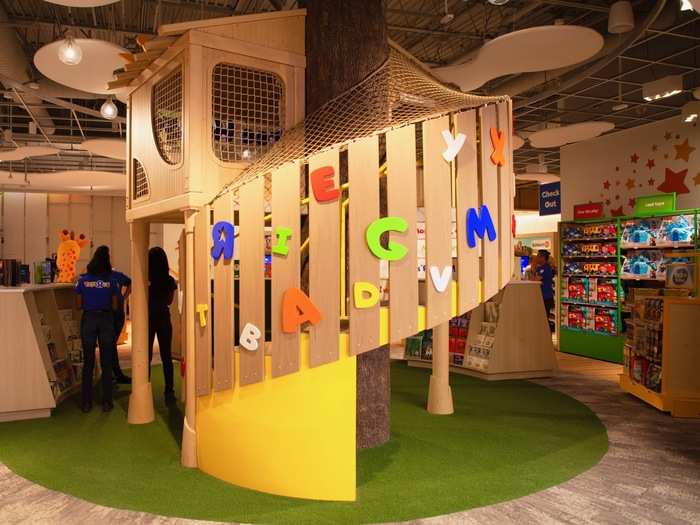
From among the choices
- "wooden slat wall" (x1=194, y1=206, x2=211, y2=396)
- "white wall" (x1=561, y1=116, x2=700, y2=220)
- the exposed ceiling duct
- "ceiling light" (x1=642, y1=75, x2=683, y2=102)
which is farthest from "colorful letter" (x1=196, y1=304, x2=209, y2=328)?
"white wall" (x1=561, y1=116, x2=700, y2=220)

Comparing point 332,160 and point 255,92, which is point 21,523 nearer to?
point 332,160

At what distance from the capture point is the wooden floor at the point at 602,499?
3336 mm

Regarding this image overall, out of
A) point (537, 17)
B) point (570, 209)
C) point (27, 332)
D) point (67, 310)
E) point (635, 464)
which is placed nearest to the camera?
point (635, 464)

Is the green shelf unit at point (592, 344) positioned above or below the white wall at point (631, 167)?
below

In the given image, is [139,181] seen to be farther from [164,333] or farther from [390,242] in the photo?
[390,242]

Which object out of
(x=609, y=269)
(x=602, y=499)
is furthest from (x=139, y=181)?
(x=609, y=269)

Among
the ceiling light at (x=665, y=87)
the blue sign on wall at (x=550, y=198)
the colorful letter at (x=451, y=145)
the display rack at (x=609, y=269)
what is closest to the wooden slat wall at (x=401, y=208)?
the colorful letter at (x=451, y=145)

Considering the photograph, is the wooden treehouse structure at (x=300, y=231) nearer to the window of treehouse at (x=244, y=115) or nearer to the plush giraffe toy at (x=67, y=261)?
the window of treehouse at (x=244, y=115)

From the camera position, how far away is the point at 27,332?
5.40 meters

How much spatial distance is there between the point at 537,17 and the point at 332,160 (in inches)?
253

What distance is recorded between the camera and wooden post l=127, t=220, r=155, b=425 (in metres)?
5.40

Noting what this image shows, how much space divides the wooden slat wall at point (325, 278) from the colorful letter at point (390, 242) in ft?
0.69

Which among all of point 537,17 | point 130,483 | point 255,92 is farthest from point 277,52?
point 537,17

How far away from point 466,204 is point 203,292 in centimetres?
185
